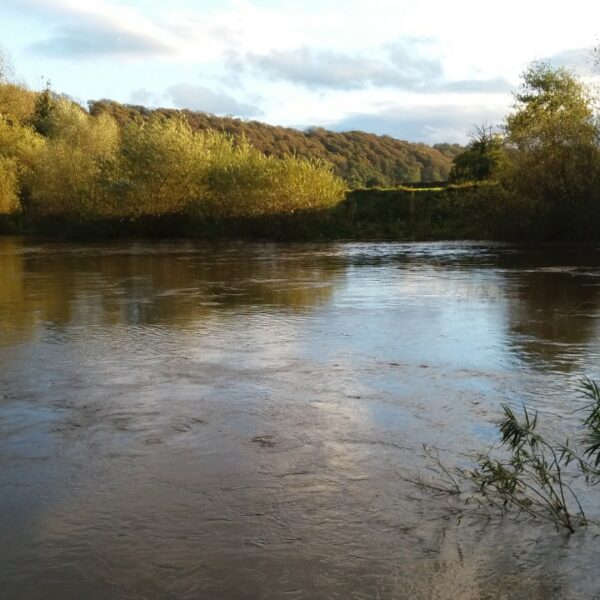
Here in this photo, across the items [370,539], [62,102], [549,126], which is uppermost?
[62,102]

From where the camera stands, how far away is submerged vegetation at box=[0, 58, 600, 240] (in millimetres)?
36062

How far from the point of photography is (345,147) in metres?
136

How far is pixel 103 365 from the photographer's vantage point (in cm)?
1007

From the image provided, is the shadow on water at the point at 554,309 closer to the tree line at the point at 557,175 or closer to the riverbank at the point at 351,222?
the tree line at the point at 557,175

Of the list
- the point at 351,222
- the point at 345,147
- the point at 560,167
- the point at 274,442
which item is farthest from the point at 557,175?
the point at 345,147

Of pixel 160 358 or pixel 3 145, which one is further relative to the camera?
pixel 3 145

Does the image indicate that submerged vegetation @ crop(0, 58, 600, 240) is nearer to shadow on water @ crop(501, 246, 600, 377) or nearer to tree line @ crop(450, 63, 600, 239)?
tree line @ crop(450, 63, 600, 239)

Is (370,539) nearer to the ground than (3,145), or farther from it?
nearer to the ground

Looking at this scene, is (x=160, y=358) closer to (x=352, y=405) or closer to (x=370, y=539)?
(x=352, y=405)

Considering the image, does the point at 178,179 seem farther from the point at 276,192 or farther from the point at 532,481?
the point at 532,481

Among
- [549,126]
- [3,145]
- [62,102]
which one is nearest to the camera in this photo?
[549,126]

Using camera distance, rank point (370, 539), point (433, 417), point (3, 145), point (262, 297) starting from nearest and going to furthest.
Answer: point (370, 539) → point (433, 417) → point (262, 297) → point (3, 145)

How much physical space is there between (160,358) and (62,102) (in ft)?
218

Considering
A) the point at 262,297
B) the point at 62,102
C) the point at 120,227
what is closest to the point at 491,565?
the point at 262,297
